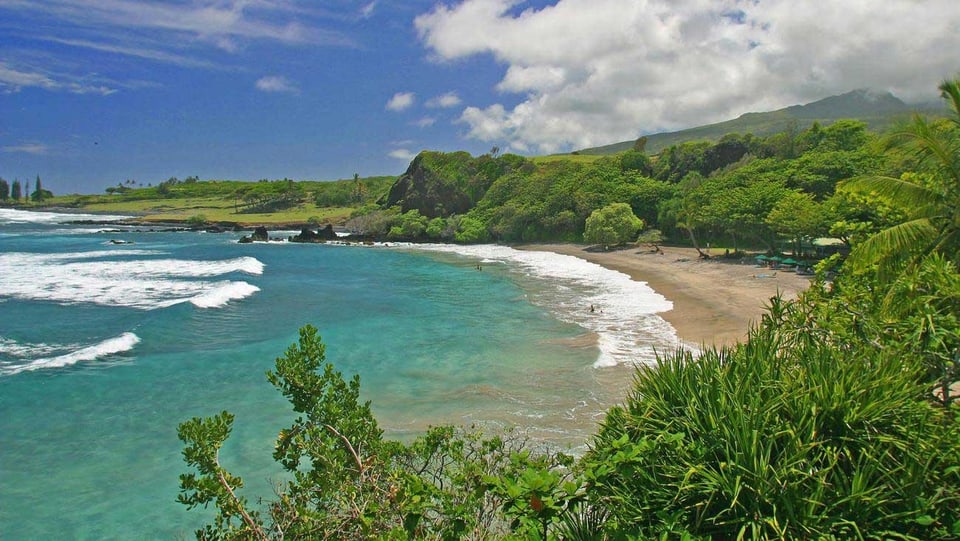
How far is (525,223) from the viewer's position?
247ft

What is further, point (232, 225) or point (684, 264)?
point (232, 225)

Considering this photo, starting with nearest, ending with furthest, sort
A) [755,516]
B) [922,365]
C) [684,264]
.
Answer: [755,516] → [922,365] → [684,264]

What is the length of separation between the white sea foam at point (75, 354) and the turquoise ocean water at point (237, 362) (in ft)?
0.33

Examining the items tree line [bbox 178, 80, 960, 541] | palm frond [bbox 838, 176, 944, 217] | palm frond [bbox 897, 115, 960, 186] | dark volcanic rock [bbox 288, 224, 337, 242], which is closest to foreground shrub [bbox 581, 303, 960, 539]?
tree line [bbox 178, 80, 960, 541]

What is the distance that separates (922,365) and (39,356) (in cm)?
2555

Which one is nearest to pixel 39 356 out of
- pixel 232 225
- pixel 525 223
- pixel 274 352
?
pixel 274 352

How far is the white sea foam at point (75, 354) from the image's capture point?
19234mm

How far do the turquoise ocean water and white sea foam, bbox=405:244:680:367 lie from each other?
0.49 ft

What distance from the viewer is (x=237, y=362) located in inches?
803

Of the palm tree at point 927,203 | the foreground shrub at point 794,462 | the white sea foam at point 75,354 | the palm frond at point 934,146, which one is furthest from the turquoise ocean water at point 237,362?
the palm frond at point 934,146

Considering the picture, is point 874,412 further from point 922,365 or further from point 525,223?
point 525,223

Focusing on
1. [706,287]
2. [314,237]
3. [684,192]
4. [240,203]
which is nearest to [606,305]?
[706,287]

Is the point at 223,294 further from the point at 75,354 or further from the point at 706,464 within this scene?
the point at 706,464

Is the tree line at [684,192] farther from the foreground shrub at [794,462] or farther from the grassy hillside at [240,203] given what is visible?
the grassy hillside at [240,203]
